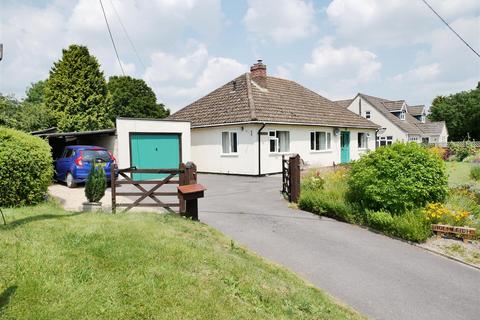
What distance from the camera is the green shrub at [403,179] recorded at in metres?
8.20

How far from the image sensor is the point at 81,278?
394 cm

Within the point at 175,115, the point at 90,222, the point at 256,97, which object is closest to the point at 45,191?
the point at 90,222

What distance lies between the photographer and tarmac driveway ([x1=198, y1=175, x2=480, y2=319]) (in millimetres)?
4910

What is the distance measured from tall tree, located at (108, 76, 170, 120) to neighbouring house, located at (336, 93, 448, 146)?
28217mm

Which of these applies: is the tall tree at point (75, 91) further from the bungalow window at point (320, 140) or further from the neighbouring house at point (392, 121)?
the neighbouring house at point (392, 121)

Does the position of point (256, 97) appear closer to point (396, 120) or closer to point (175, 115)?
point (175, 115)

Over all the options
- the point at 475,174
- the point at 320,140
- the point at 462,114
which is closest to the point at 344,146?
the point at 320,140

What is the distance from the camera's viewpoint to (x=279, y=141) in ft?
65.5

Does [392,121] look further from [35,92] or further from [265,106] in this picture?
[35,92]

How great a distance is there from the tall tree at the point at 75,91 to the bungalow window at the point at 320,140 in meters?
19.2

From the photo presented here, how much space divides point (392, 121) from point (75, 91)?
113ft

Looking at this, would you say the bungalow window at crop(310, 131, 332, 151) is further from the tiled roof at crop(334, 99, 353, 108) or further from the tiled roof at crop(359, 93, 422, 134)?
the tiled roof at crop(334, 99, 353, 108)

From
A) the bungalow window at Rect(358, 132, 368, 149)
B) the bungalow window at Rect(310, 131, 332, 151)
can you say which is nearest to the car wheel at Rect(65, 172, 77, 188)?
the bungalow window at Rect(310, 131, 332, 151)

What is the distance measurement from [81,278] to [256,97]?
695 inches
